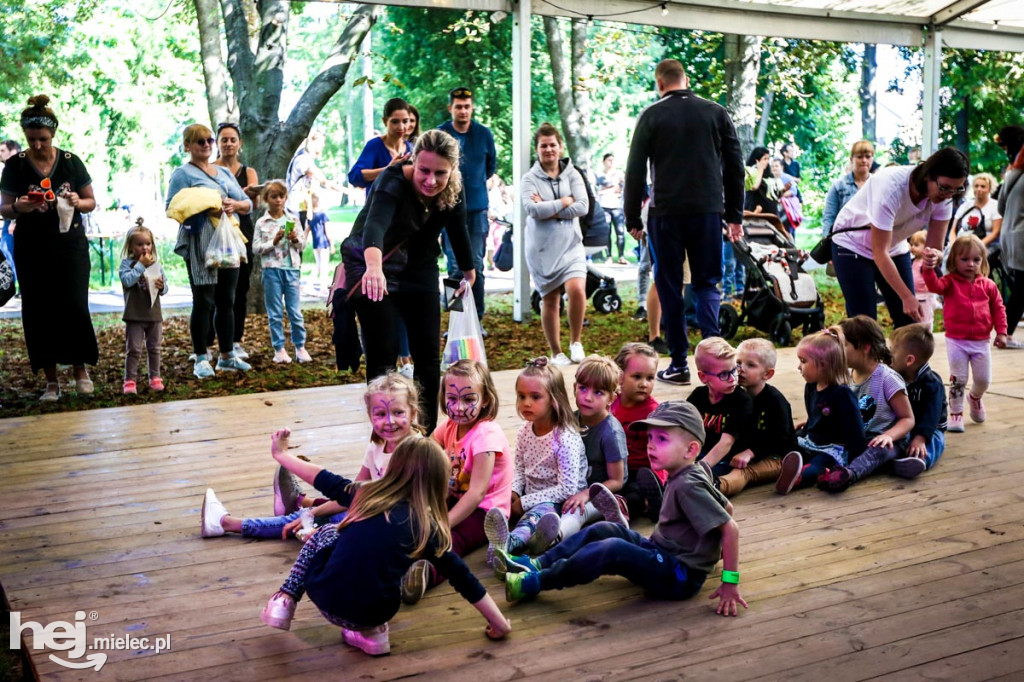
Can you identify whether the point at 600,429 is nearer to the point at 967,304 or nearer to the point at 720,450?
the point at 720,450

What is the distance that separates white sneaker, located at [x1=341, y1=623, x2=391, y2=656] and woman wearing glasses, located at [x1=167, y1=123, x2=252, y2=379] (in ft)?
14.8

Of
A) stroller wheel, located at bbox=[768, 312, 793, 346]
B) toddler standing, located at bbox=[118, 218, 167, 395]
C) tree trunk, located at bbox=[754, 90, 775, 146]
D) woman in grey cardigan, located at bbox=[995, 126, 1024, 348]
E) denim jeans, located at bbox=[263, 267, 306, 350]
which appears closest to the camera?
toddler standing, located at bbox=[118, 218, 167, 395]

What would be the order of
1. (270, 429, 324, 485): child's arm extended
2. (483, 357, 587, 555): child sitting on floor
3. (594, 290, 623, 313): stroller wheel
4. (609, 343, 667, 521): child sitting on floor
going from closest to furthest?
(270, 429, 324, 485): child's arm extended → (483, 357, 587, 555): child sitting on floor → (609, 343, 667, 521): child sitting on floor → (594, 290, 623, 313): stroller wheel

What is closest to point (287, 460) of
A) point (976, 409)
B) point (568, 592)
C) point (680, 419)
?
point (568, 592)

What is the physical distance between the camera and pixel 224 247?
699 centimetres

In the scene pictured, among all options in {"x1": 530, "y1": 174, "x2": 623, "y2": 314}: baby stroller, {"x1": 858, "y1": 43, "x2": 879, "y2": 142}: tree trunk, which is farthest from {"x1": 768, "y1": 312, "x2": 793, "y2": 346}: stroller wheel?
{"x1": 858, "y1": 43, "x2": 879, "y2": 142}: tree trunk

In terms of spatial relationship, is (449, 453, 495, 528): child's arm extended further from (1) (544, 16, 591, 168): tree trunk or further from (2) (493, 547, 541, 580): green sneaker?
(1) (544, 16, 591, 168): tree trunk

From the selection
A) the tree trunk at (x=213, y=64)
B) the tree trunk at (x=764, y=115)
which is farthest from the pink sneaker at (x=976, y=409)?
the tree trunk at (x=764, y=115)

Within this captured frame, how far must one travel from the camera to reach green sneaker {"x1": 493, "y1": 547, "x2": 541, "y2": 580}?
324cm

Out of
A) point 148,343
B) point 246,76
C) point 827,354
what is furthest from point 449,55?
point 827,354

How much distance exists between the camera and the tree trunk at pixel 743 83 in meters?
13.4

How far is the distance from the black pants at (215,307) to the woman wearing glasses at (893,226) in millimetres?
3955

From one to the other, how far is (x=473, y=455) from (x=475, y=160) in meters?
4.76

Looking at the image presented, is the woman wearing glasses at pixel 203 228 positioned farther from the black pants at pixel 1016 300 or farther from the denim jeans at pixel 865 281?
the black pants at pixel 1016 300
